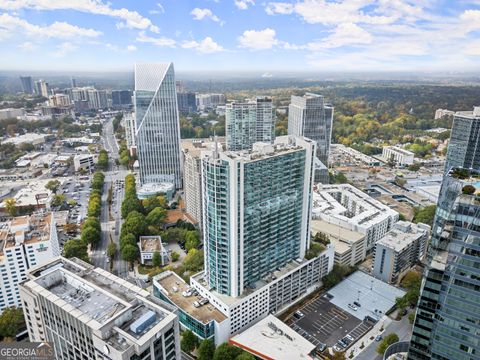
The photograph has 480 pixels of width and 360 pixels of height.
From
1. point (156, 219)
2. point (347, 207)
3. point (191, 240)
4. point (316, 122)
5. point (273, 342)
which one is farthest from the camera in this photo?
point (316, 122)

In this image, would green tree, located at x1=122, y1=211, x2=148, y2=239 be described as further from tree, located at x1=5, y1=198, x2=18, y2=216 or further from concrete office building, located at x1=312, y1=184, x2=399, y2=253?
concrete office building, located at x1=312, y1=184, x2=399, y2=253

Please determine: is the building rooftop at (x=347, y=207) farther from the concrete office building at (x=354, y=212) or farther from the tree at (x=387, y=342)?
the tree at (x=387, y=342)

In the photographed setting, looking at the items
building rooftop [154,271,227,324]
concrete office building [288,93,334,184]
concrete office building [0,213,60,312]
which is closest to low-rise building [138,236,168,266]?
building rooftop [154,271,227,324]

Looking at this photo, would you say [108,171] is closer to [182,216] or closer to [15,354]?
[182,216]

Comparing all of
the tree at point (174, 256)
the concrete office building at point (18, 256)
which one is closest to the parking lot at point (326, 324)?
the tree at point (174, 256)

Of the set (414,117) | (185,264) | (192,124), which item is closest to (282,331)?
(185,264)

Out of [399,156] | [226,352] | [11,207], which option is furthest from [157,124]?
[399,156]

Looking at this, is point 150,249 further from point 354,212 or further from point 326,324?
point 354,212
